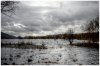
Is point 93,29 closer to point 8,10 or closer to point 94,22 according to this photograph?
point 94,22

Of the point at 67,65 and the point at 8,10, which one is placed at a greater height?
the point at 8,10

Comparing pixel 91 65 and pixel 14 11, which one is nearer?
pixel 14 11

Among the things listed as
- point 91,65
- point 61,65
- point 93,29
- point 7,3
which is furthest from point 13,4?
point 93,29

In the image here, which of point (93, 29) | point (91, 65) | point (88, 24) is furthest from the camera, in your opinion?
point (88, 24)

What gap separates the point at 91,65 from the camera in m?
14.8

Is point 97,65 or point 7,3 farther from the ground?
point 7,3

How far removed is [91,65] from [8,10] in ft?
30.3

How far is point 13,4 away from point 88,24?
7111cm

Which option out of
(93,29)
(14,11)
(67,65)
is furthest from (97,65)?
(93,29)

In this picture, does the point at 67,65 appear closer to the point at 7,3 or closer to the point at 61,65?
the point at 61,65

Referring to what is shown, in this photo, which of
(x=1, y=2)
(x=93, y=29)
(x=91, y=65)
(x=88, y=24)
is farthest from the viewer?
(x=88, y=24)

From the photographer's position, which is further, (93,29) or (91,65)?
(93,29)

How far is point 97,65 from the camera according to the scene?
14805 millimetres

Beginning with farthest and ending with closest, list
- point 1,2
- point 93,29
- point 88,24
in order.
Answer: point 88,24 < point 93,29 < point 1,2
